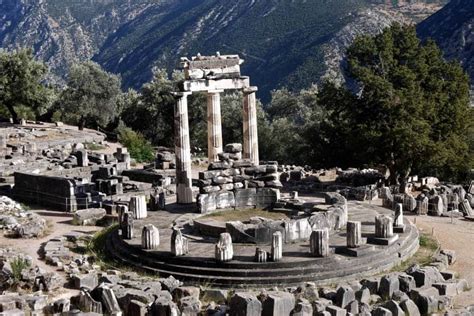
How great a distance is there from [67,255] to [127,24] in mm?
149292

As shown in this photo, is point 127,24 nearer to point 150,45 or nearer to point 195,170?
point 150,45

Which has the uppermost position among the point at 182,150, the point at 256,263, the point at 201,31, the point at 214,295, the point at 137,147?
the point at 201,31

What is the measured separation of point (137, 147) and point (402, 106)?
24748mm

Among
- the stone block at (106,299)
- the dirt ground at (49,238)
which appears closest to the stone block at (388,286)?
the stone block at (106,299)

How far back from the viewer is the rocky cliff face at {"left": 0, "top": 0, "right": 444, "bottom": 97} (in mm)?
103000

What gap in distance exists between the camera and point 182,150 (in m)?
31.4

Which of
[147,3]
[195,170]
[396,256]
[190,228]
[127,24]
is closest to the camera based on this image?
[396,256]

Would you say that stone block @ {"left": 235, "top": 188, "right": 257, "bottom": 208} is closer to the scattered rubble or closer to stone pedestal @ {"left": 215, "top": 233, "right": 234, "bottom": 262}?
stone pedestal @ {"left": 215, "top": 233, "right": 234, "bottom": 262}

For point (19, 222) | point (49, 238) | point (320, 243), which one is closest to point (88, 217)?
point (19, 222)

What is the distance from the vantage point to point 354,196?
118 feet

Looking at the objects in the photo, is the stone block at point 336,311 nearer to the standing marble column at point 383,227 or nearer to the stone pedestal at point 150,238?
the standing marble column at point 383,227

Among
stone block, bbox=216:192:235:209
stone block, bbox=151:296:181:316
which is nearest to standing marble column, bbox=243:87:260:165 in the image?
stone block, bbox=216:192:235:209

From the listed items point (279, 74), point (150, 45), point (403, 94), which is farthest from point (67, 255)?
point (150, 45)

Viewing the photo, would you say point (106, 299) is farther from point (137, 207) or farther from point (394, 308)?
point (137, 207)
